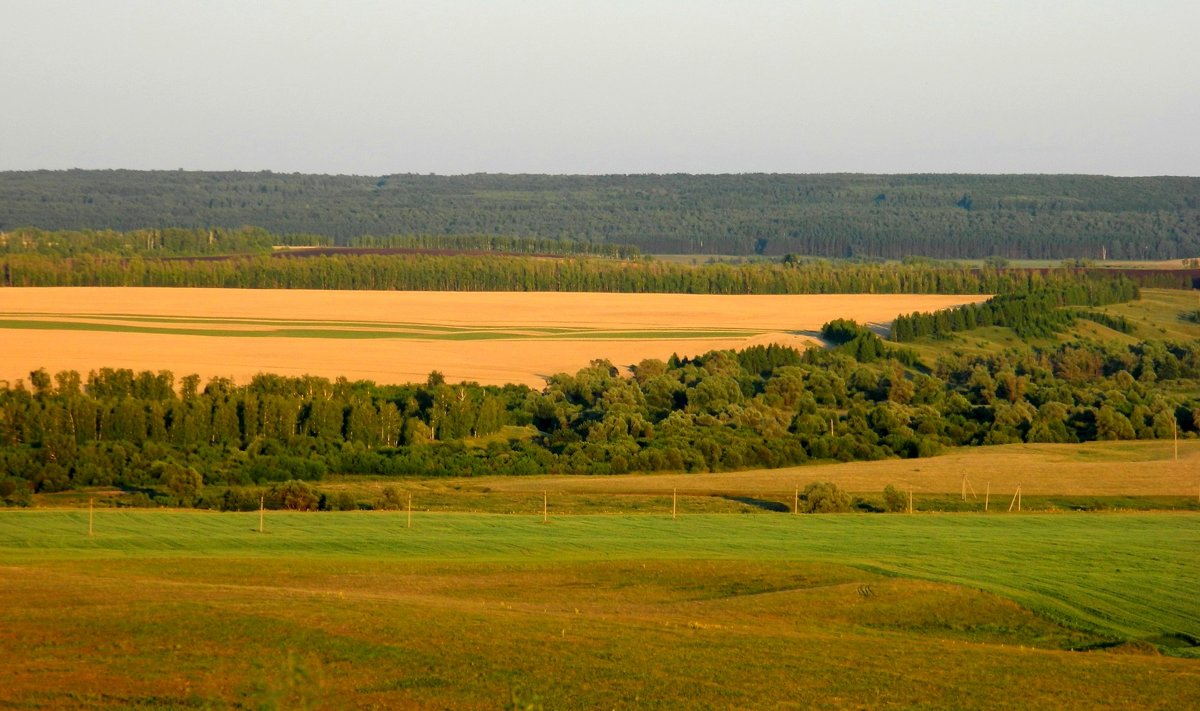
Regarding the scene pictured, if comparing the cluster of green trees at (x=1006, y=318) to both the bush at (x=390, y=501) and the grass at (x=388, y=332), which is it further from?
the bush at (x=390, y=501)

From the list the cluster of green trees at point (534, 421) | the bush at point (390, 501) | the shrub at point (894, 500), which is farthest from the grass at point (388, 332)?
the shrub at point (894, 500)

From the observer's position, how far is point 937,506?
4331cm

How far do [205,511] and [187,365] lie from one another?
101 ft

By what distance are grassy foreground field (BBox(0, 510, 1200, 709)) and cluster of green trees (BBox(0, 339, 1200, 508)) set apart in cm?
989

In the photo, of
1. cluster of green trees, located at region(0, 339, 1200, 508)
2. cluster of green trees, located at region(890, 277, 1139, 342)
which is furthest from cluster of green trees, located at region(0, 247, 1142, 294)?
cluster of green trees, located at region(0, 339, 1200, 508)

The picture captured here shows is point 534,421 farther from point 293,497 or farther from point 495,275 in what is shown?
point 495,275

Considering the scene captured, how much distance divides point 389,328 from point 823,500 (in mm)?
55631

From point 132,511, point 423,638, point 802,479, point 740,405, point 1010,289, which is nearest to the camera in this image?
point 423,638

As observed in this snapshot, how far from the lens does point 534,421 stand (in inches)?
2434

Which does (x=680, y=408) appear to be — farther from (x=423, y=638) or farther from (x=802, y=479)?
(x=423, y=638)

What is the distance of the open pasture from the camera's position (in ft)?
238

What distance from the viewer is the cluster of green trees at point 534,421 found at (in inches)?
1917

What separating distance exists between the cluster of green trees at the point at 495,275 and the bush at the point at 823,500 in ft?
276

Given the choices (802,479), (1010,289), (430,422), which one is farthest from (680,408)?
(1010,289)
